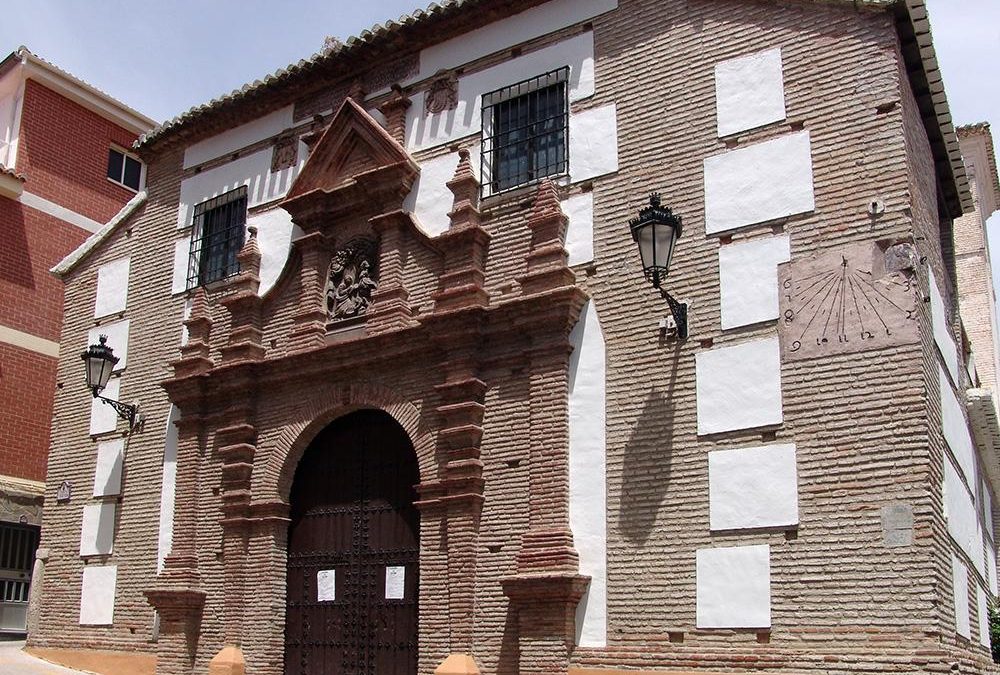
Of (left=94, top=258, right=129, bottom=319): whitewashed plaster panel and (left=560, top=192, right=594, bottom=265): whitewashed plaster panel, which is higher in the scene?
(left=94, top=258, right=129, bottom=319): whitewashed plaster panel

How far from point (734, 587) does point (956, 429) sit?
3085 millimetres

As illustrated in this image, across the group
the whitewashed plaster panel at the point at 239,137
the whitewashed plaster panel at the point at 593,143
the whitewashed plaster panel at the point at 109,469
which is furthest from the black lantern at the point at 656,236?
the whitewashed plaster panel at the point at 109,469

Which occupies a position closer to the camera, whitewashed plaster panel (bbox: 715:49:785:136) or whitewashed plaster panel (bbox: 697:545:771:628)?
whitewashed plaster panel (bbox: 697:545:771:628)

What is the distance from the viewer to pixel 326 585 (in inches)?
474

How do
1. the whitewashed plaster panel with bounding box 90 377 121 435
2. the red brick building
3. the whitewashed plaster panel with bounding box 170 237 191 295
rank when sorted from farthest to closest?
the red brick building < the whitewashed plaster panel with bounding box 90 377 121 435 < the whitewashed plaster panel with bounding box 170 237 191 295

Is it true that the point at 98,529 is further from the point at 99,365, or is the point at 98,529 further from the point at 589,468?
the point at 589,468

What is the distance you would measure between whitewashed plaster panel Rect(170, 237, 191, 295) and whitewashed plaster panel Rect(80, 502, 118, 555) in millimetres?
2940

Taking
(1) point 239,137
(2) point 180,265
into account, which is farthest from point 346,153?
(2) point 180,265

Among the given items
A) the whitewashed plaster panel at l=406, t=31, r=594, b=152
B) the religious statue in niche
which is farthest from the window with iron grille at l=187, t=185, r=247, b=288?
the whitewashed plaster panel at l=406, t=31, r=594, b=152

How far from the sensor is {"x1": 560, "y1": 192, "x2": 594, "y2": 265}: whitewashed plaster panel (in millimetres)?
11016

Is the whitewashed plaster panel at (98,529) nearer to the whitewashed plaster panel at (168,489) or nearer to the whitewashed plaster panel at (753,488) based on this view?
the whitewashed plaster panel at (168,489)

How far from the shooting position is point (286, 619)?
1231cm

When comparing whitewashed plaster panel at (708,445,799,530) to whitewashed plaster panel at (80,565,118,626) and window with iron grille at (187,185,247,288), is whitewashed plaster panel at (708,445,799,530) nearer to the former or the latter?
window with iron grille at (187,185,247,288)

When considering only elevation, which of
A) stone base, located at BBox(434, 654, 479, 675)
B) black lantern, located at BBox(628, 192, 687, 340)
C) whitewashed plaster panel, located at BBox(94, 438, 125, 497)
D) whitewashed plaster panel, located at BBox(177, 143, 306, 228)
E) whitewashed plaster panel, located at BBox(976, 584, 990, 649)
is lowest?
stone base, located at BBox(434, 654, 479, 675)
